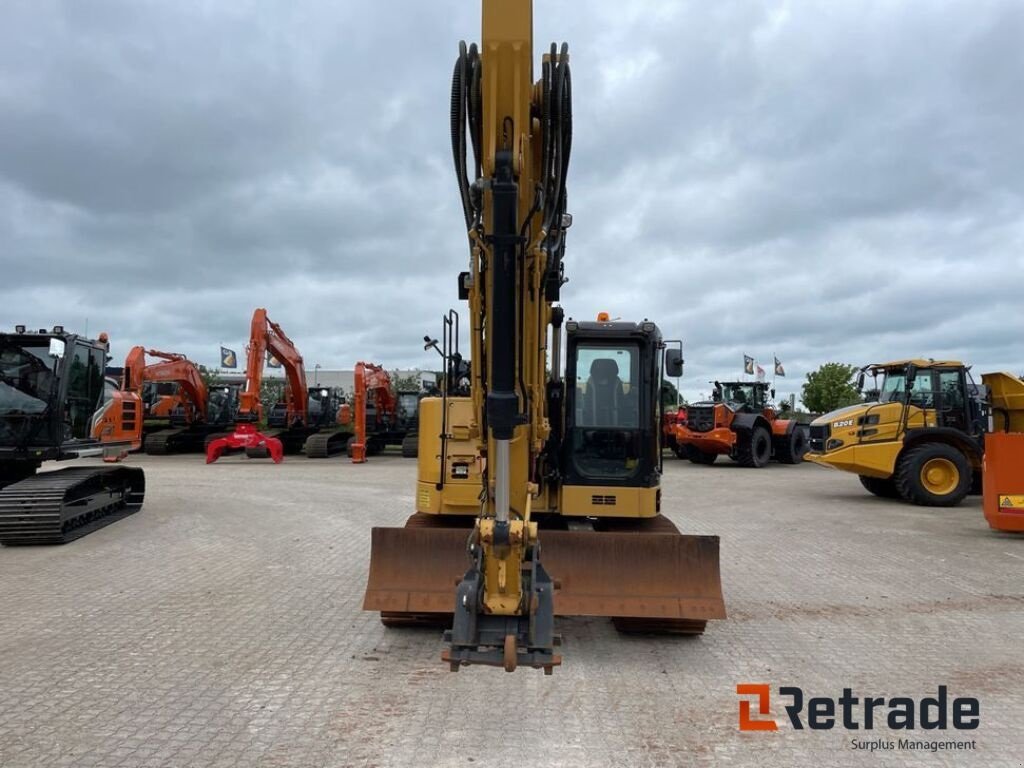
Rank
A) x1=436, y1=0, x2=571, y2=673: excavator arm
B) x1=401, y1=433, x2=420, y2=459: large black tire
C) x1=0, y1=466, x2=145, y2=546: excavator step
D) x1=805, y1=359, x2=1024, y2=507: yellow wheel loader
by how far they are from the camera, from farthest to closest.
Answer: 1. x1=401, y1=433, x2=420, y2=459: large black tire
2. x1=805, y1=359, x2=1024, y2=507: yellow wheel loader
3. x1=0, y1=466, x2=145, y2=546: excavator step
4. x1=436, y1=0, x2=571, y2=673: excavator arm

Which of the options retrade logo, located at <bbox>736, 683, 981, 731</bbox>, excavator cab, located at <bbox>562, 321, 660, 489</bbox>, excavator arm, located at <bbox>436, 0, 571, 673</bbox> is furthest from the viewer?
excavator cab, located at <bbox>562, 321, 660, 489</bbox>

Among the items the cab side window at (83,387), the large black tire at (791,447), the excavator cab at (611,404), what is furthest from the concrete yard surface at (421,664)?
the large black tire at (791,447)

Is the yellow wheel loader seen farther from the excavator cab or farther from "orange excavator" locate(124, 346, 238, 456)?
"orange excavator" locate(124, 346, 238, 456)

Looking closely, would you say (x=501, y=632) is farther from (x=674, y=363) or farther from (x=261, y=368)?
(x=261, y=368)

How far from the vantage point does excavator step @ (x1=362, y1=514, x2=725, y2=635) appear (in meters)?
5.34

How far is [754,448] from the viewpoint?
21688 mm

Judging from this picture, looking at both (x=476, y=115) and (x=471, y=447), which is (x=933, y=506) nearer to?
(x=471, y=447)

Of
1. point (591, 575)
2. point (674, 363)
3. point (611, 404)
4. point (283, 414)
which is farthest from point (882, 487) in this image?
point (283, 414)

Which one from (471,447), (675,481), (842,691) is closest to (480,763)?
(842,691)

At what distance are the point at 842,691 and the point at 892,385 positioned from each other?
11.2 m

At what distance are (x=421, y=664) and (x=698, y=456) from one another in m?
19.7

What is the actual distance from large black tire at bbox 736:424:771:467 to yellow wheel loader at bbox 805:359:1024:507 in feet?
24.3

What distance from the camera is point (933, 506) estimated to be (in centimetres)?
1322

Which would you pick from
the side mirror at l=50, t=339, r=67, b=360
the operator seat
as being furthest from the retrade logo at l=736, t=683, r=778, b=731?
the side mirror at l=50, t=339, r=67, b=360
